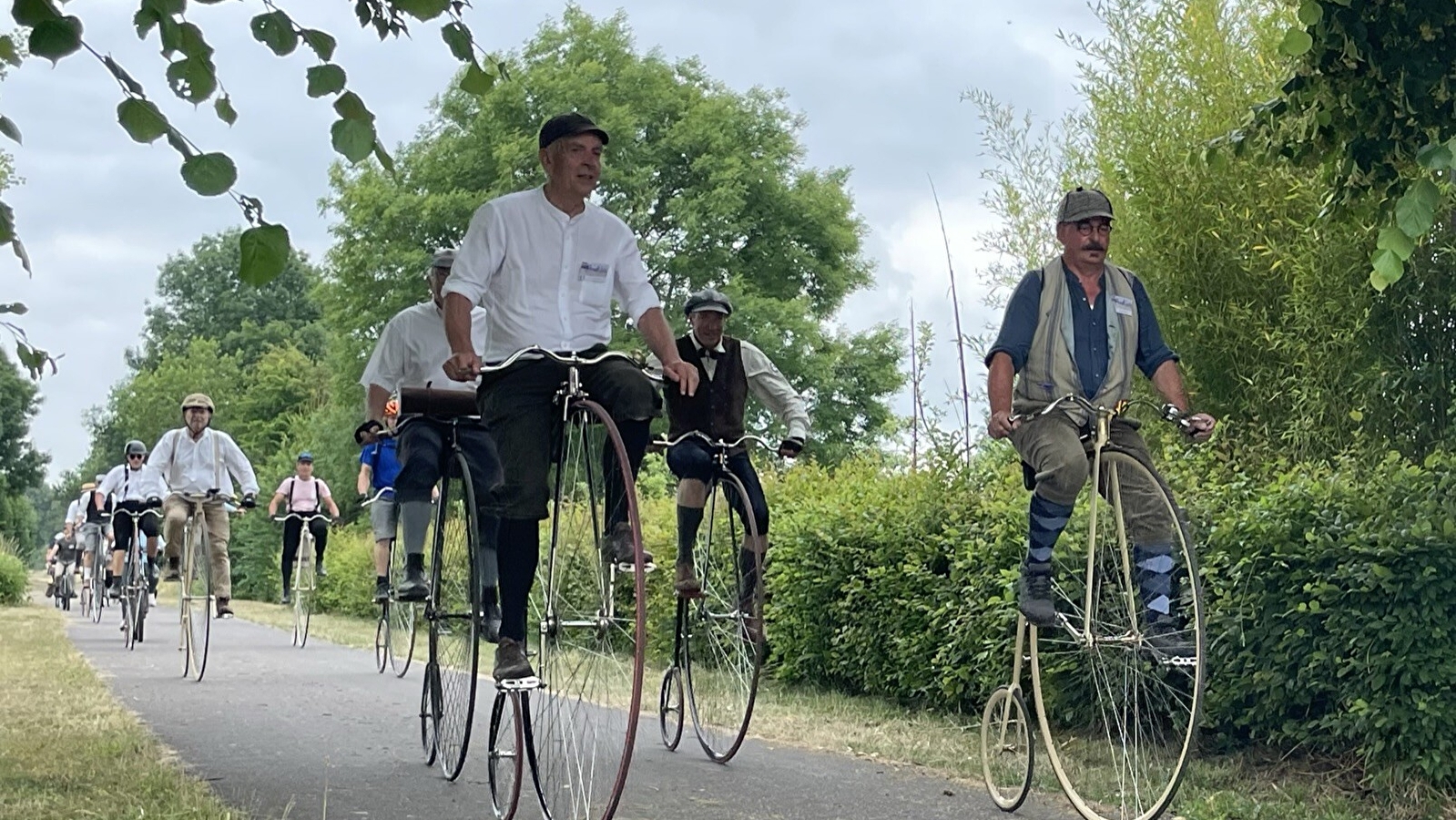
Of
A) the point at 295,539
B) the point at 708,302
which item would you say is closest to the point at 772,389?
the point at 708,302

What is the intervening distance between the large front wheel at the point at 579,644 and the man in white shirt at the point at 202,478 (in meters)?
7.35

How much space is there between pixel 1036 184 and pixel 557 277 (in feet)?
30.3

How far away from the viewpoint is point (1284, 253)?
11102 mm

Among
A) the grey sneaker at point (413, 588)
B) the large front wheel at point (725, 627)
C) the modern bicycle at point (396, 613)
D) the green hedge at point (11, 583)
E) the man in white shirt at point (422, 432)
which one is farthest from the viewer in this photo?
the green hedge at point (11, 583)

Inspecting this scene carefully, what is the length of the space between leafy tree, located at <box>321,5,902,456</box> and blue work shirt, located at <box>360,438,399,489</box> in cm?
2302

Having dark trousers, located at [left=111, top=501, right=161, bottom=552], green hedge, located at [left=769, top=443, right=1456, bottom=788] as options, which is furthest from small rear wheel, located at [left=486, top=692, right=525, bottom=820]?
dark trousers, located at [left=111, top=501, right=161, bottom=552]

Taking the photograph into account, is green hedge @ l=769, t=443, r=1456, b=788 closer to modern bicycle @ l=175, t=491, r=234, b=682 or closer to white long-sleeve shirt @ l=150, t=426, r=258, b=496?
modern bicycle @ l=175, t=491, r=234, b=682

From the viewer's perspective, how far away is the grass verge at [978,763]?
668 cm

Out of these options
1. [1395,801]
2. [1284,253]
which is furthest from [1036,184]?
[1395,801]

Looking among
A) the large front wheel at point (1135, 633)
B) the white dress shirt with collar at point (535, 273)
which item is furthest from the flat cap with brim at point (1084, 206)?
the white dress shirt with collar at point (535, 273)

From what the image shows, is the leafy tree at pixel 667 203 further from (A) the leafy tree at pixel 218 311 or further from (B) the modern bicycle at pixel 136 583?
(A) the leafy tree at pixel 218 311

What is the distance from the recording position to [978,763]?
27.5ft

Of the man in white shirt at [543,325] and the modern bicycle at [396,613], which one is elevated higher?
the man in white shirt at [543,325]

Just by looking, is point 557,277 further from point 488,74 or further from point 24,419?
point 24,419
